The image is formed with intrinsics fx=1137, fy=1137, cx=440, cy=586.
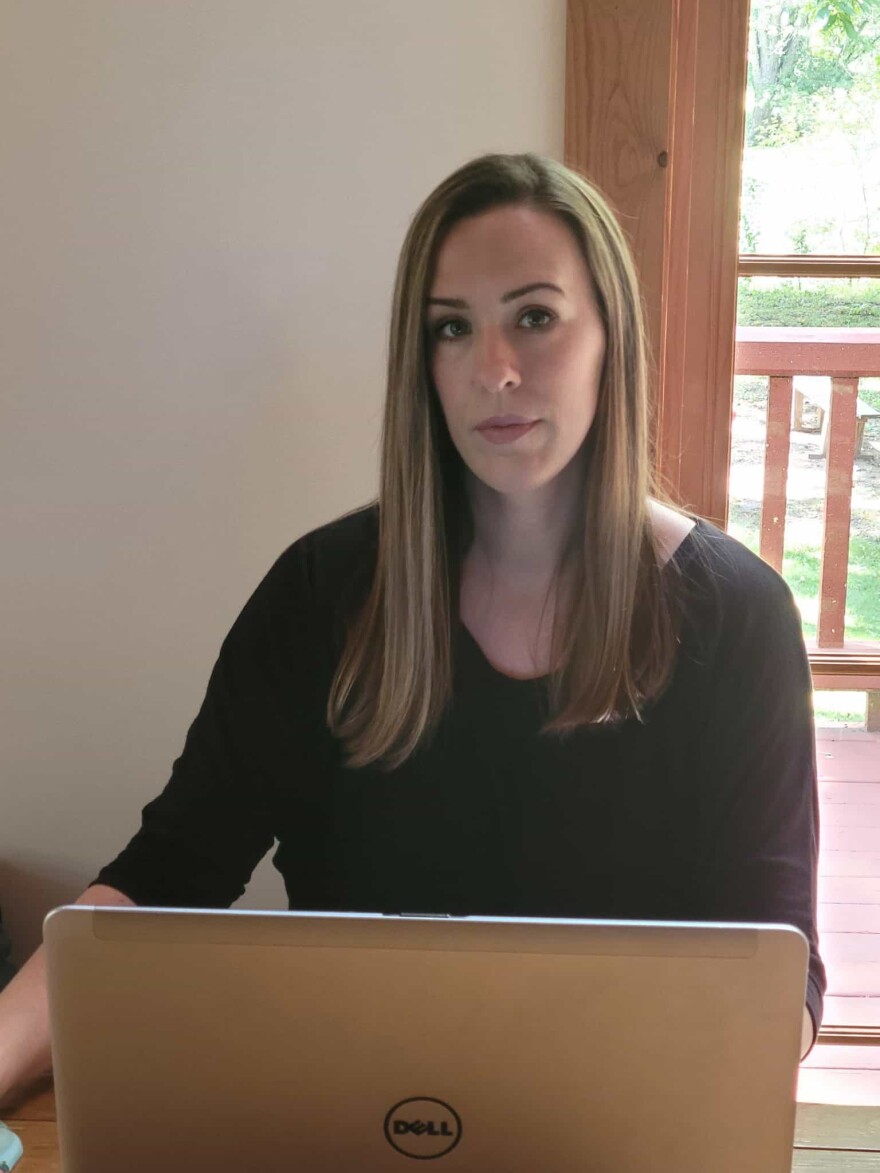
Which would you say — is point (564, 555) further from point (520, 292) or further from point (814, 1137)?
point (814, 1137)

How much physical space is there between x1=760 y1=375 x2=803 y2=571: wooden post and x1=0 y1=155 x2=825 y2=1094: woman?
431 mm

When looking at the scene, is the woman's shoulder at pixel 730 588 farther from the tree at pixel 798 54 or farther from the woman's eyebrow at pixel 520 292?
the tree at pixel 798 54

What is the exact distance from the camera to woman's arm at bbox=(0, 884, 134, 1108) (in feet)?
3.17

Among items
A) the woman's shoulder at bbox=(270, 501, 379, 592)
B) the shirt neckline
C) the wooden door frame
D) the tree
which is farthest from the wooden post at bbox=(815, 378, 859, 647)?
the woman's shoulder at bbox=(270, 501, 379, 592)

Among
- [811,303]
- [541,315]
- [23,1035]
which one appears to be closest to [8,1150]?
[23,1035]

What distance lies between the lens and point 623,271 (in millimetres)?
1194

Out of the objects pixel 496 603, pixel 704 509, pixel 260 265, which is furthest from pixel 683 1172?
pixel 260 265

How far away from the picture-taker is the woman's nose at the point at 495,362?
113 centimetres

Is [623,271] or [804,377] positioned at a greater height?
[623,271]

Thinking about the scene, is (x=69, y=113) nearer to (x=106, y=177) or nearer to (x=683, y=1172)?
(x=106, y=177)

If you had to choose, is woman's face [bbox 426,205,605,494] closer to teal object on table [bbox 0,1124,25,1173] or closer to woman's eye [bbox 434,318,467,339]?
woman's eye [bbox 434,318,467,339]

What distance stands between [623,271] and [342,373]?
1.52ft

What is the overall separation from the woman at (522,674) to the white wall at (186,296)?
311 mm

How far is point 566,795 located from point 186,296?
84 cm
